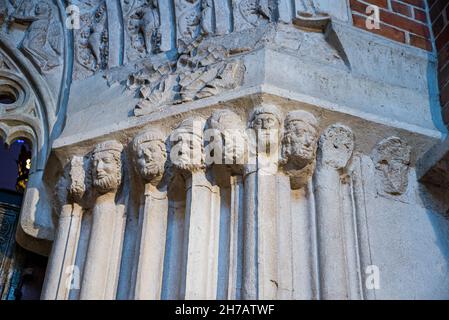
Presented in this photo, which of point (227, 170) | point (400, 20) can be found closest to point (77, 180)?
point (227, 170)

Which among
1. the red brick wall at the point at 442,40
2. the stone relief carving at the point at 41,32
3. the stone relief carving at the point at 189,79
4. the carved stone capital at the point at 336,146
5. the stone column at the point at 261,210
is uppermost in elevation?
the stone relief carving at the point at 41,32

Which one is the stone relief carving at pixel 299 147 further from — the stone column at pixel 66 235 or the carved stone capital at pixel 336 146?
the stone column at pixel 66 235

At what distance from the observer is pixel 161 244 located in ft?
7.04

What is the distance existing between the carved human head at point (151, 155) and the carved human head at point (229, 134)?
0.56 feet

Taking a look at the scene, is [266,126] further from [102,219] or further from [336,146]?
[102,219]

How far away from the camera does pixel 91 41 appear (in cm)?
280

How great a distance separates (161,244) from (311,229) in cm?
44

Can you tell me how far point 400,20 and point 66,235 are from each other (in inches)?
54.7

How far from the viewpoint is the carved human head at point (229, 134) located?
6.92ft

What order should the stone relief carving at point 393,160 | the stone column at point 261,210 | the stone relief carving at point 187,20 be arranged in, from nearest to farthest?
the stone column at point 261,210 → the stone relief carving at point 393,160 → the stone relief carving at point 187,20

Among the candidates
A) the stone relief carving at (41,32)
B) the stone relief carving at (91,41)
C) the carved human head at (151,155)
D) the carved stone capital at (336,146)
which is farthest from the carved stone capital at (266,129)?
the stone relief carving at (41,32)

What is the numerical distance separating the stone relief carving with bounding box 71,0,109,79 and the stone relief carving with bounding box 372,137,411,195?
3.49 ft

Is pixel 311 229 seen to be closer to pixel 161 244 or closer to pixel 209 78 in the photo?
pixel 161 244
